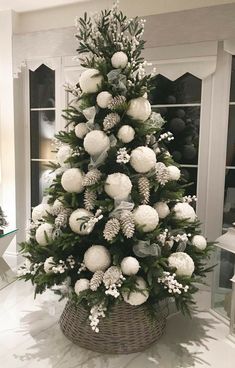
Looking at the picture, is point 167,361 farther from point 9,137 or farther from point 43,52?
point 43,52

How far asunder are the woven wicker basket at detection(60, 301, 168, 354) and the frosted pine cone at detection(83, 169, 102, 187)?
2.08 feet

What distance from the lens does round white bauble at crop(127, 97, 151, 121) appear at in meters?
1.62

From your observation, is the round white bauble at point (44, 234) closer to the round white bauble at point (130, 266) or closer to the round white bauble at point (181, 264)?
the round white bauble at point (130, 266)

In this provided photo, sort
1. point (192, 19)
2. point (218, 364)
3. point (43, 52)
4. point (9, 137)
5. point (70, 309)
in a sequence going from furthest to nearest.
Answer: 1. point (9, 137)
2. point (43, 52)
3. point (192, 19)
4. point (70, 309)
5. point (218, 364)

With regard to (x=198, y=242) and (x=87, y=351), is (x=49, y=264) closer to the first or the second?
(x=87, y=351)

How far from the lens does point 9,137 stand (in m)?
2.97

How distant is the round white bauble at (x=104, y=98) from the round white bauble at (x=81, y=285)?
870 millimetres

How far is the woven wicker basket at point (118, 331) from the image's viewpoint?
5.35 ft

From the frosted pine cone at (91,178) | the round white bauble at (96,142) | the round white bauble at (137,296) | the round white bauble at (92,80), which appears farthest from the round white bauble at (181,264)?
the round white bauble at (92,80)

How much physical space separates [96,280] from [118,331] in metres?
0.36

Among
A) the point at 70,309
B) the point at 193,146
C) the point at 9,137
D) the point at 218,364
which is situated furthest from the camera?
the point at 9,137

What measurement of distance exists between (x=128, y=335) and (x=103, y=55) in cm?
147

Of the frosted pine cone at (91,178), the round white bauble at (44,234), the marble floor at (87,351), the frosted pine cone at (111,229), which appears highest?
the frosted pine cone at (91,178)

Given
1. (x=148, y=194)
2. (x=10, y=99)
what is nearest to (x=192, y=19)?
(x=148, y=194)
